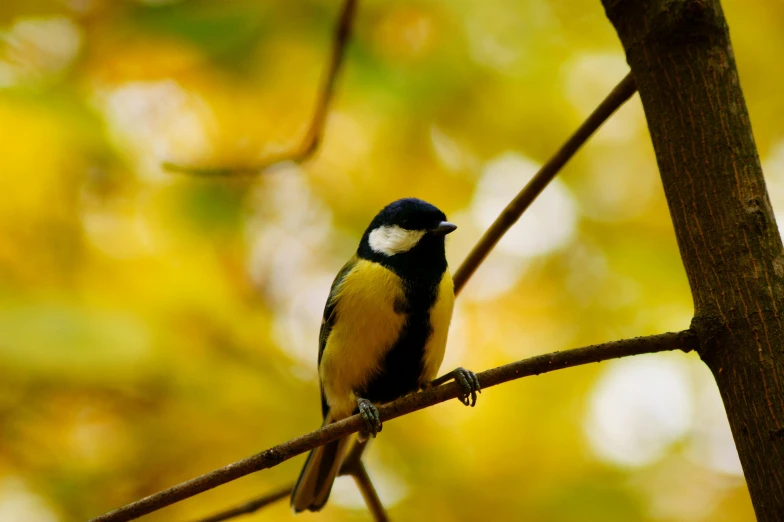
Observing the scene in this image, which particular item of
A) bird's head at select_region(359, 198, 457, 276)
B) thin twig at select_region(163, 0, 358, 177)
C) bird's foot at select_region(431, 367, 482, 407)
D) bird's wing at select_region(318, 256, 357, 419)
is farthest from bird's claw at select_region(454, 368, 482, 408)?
thin twig at select_region(163, 0, 358, 177)

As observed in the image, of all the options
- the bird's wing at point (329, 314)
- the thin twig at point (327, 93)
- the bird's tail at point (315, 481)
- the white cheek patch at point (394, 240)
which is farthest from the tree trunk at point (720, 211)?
the bird's tail at point (315, 481)

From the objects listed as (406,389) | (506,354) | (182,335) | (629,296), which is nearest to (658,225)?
(629,296)

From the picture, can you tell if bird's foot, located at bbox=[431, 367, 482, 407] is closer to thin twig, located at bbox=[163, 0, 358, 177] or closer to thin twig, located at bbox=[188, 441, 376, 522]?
thin twig, located at bbox=[188, 441, 376, 522]

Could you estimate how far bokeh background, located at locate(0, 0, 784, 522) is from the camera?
2.73m

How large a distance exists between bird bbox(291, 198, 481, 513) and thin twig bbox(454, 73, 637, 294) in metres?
0.59

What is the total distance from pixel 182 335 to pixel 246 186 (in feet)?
3.14

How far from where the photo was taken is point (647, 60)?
1641 millimetres

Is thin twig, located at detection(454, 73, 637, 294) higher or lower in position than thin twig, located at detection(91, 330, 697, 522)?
higher

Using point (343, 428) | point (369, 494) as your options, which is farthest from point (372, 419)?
point (343, 428)

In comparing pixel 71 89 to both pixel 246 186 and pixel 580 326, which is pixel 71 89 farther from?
pixel 580 326

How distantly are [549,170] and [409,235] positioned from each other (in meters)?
0.97

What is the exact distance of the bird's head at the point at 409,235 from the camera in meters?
2.80

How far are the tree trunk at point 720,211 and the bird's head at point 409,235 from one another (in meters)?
1.25

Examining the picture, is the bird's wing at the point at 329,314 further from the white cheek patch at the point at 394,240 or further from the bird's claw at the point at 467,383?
the bird's claw at the point at 467,383
